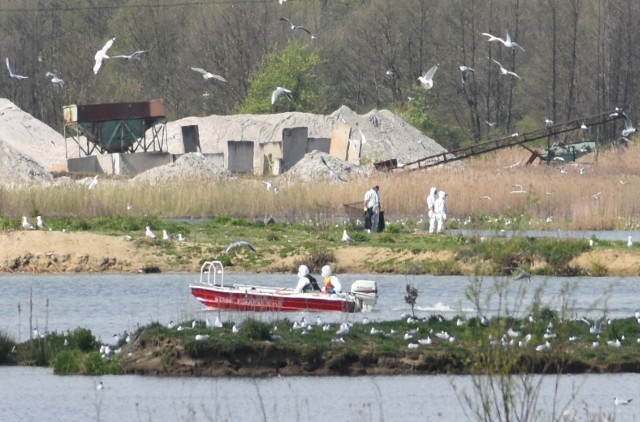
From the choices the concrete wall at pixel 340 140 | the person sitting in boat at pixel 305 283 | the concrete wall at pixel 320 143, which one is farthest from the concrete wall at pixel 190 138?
the person sitting in boat at pixel 305 283

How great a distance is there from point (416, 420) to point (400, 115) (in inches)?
2567

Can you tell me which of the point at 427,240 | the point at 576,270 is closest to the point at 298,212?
the point at 427,240

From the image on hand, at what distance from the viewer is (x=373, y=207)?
39.4 m

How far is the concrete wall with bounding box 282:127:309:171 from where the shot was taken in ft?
230

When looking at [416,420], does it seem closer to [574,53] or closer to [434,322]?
[434,322]

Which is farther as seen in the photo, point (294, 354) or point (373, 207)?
point (373, 207)

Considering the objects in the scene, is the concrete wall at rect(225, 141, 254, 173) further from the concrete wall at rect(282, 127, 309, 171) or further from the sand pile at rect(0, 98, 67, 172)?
the sand pile at rect(0, 98, 67, 172)

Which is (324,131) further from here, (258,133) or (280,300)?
(280,300)

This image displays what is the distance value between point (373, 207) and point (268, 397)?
64.7 ft

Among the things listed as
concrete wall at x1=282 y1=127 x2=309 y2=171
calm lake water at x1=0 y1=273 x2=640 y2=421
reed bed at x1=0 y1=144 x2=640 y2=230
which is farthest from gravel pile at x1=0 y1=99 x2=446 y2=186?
calm lake water at x1=0 y1=273 x2=640 y2=421

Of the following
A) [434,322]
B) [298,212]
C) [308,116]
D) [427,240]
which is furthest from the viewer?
[308,116]

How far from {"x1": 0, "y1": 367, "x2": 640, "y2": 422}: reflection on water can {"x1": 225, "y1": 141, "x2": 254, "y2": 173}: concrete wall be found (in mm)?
50285

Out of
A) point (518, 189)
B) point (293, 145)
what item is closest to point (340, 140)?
point (293, 145)

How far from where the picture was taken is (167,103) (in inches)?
3765
